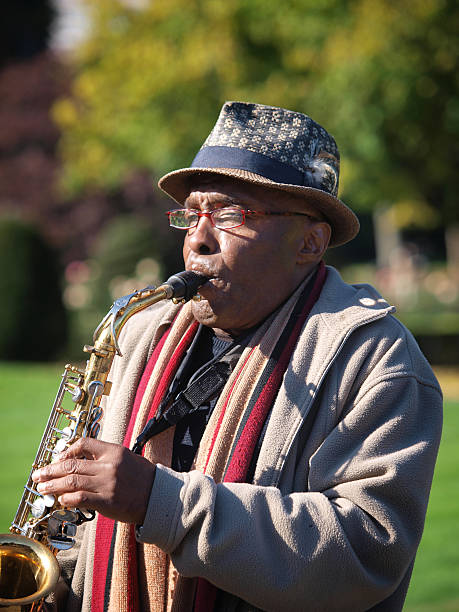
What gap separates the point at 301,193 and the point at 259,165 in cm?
18

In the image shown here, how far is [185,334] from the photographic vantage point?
9.37ft

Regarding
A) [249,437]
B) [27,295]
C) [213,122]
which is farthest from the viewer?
[27,295]

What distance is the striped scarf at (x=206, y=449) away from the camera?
2.43 metres

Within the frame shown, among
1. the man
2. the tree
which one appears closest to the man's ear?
the man

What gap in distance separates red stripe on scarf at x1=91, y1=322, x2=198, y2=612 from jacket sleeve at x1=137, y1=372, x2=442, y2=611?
1.22ft

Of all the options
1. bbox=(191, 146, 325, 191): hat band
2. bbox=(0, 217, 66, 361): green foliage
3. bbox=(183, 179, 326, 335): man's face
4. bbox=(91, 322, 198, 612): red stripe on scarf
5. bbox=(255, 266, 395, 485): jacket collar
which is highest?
bbox=(191, 146, 325, 191): hat band

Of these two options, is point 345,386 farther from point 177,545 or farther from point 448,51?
point 448,51

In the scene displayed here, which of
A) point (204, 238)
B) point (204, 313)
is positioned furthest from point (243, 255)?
point (204, 313)

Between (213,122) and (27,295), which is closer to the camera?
(213,122)

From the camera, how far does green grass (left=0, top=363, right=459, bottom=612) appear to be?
5109 mm

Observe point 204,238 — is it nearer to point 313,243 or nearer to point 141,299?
point 141,299

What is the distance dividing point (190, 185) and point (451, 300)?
23006 millimetres

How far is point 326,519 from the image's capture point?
2219 mm

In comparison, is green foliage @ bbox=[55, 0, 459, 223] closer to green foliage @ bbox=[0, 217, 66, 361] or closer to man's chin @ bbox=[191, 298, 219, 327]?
green foliage @ bbox=[0, 217, 66, 361]
